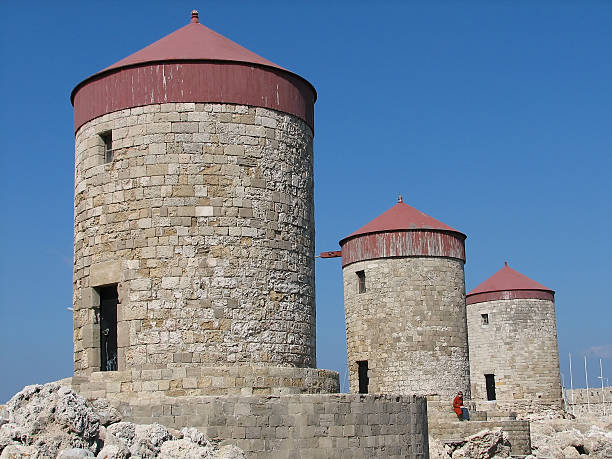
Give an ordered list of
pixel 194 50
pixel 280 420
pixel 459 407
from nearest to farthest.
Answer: pixel 280 420 < pixel 194 50 < pixel 459 407

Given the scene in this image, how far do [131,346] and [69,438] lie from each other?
2932mm

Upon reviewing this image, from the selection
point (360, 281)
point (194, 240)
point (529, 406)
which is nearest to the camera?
point (194, 240)

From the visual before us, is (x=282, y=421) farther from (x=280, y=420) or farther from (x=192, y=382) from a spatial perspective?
(x=192, y=382)

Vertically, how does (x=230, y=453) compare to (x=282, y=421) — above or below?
below

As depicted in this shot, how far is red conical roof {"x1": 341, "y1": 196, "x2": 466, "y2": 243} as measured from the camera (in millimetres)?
25141

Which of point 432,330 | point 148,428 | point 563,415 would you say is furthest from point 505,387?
point 148,428

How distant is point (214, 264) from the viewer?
1272 centimetres

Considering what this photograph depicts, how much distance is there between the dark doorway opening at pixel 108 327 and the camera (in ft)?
44.5

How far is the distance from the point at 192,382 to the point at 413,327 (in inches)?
507

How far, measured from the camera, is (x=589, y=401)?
41.3 meters

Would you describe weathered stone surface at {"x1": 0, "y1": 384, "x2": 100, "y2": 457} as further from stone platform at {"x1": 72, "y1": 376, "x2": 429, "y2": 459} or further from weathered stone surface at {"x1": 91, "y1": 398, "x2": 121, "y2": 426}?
stone platform at {"x1": 72, "y1": 376, "x2": 429, "y2": 459}

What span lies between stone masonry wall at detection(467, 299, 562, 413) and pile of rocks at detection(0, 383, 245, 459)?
24.2 m

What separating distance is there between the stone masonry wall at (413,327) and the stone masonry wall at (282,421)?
12.0 metres

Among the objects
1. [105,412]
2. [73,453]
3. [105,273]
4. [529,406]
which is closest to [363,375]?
[529,406]
